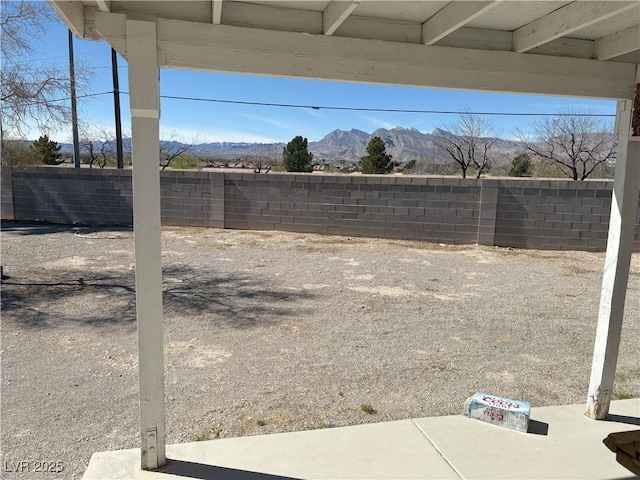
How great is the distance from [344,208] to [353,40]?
9107 millimetres

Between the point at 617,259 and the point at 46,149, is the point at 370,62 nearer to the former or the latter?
the point at 617,259

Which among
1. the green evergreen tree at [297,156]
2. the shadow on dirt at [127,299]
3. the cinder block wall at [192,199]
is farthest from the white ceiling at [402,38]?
the green evergreen tree at [297,156]

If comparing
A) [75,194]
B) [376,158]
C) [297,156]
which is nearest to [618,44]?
[75,194]

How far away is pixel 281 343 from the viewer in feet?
15.4

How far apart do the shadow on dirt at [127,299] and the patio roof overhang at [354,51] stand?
3.10 m

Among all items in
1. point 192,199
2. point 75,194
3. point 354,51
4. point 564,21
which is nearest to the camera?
point 564,21

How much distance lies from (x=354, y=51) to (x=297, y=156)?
80.0ft

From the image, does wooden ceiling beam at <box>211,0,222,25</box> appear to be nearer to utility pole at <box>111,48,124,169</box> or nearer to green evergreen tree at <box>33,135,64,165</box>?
utility pole at <box>111,48,124,169</box>

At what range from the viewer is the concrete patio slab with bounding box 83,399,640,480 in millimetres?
2553

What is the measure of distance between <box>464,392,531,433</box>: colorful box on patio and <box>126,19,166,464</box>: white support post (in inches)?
82.0

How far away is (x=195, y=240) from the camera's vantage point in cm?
1080

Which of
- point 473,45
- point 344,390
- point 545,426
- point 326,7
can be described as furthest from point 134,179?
point 545,426

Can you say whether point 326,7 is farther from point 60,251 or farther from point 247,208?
point 247,208

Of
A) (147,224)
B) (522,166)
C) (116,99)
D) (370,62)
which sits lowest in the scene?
(147,224)
